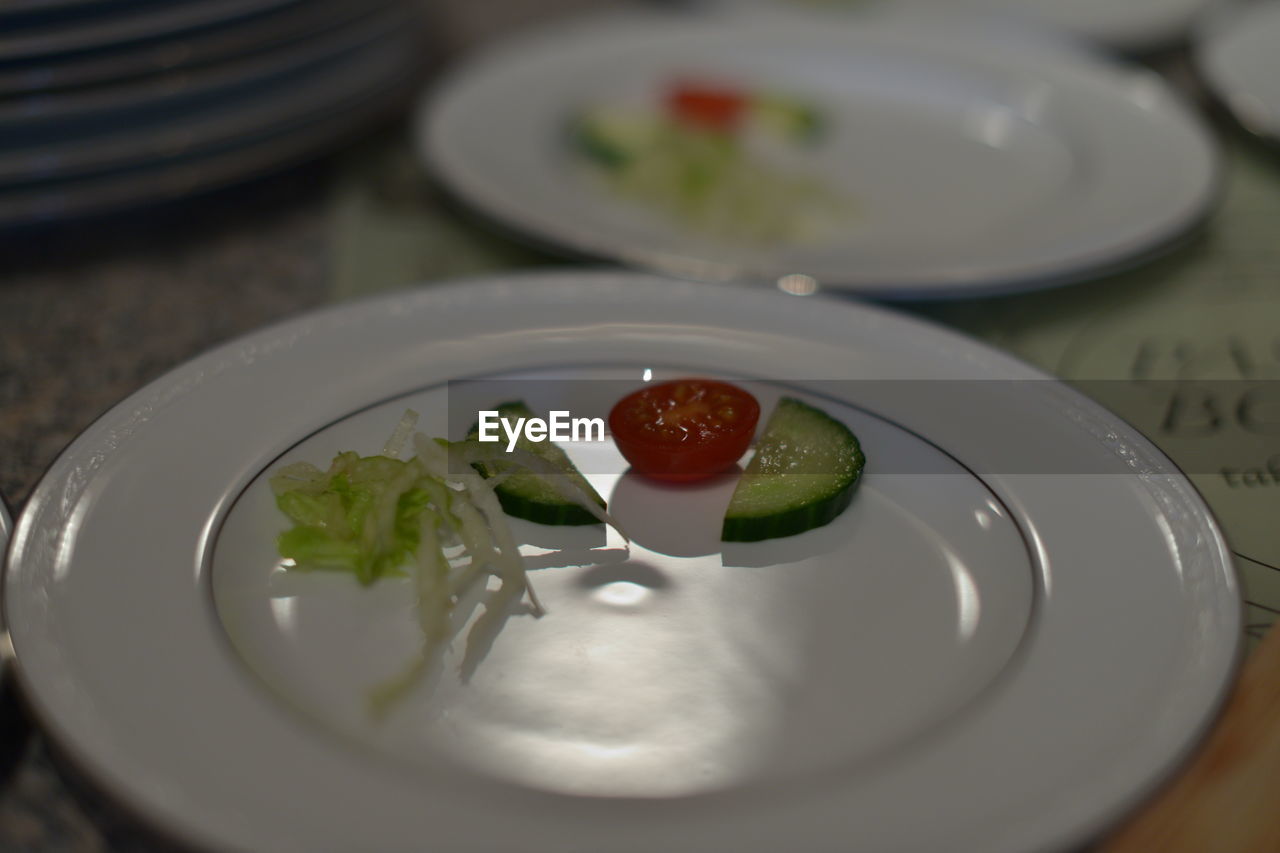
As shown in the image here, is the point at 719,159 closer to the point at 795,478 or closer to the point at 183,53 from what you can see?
the point at 183,53

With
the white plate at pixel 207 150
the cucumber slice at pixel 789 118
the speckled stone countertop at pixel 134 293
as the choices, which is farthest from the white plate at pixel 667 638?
the cucumber slice at pixel 789 118

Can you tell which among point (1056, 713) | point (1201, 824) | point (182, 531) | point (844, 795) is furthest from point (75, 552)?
point (1201, 824)

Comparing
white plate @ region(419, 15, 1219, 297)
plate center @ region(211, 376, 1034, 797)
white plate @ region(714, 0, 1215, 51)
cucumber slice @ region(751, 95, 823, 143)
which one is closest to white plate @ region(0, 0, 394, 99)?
white plate @ region(419, 15, 1219, 297)

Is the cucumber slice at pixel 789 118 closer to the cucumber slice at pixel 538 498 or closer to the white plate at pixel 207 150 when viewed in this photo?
the white plate at pixel 207 150

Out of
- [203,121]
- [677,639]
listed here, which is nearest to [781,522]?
[677,639]

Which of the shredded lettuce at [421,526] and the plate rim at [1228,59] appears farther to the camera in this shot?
the plate rim at [1228,59]
